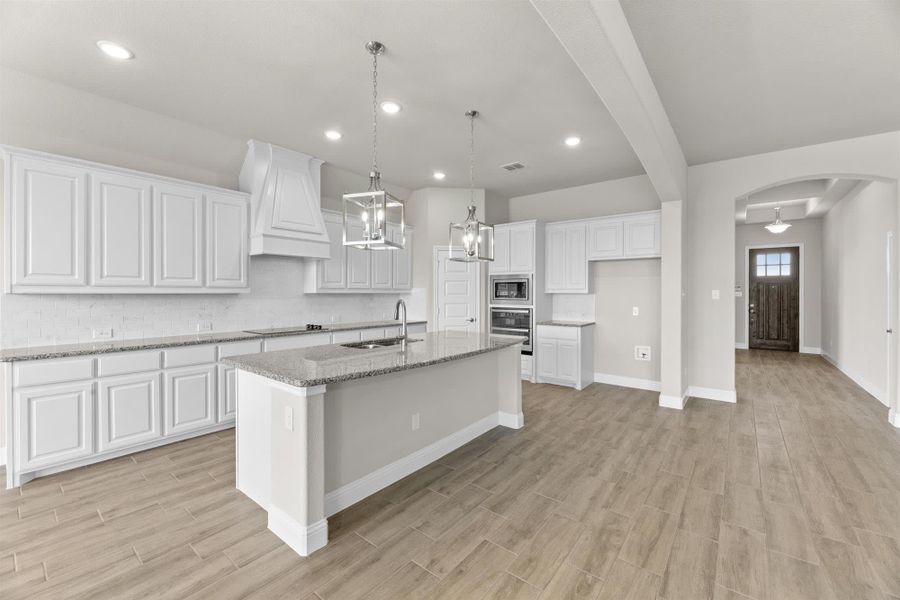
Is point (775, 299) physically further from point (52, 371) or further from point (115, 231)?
point (52, 371)

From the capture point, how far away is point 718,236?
4.84m

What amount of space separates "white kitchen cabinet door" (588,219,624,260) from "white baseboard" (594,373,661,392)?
1722 mm

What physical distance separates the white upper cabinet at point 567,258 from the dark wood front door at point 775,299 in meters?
5.95

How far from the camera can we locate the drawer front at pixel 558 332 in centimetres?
552

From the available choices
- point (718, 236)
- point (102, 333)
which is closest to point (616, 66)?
point (718, 236)

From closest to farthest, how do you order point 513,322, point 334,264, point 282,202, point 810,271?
point 282,202 → point 334,264 → point 513,322 → point 810,271

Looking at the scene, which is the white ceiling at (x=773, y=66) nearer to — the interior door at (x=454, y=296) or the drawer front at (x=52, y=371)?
the interior door at (x=454, y=296)

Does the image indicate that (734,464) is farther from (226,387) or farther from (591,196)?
(226,387)

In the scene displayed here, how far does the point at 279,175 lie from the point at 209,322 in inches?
67.6

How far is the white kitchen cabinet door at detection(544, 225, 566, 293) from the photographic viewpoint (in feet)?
19.3

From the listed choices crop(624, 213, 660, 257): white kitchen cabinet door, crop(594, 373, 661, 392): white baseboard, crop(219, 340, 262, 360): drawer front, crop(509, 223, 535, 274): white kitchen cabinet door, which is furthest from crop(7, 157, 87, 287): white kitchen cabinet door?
crop(594, 373, 661, 392): white baseboard

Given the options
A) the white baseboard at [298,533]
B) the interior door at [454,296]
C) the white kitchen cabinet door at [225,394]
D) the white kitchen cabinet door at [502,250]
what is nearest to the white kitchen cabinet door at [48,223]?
the white kitchen cabinet door at [225,394]

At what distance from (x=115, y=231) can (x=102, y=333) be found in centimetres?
92

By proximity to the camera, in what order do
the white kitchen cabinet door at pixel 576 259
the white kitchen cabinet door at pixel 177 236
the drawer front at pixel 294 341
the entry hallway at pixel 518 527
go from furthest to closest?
1. the white kitchen cabinet door at pixel 576 259
2. the drawer front at pixel 294 341
3. the white kitchen cabinet door at pixel 177 236
4. the entry hallway at pixel 518 527
